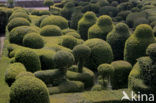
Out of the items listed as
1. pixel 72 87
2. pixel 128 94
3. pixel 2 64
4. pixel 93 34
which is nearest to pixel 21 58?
pixel 2 64

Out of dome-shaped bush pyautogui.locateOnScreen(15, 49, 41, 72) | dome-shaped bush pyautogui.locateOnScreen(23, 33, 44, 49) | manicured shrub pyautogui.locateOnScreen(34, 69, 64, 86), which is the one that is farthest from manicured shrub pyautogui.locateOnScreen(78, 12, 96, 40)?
manicured shrub pyautogui.locateOnScreen(34, 69, 64, 86)

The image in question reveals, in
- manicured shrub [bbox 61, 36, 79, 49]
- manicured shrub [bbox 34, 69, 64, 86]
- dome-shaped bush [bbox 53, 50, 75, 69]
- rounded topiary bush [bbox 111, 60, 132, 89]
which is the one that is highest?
dome-shaped bush [bbox 53, 50, 75, 69]

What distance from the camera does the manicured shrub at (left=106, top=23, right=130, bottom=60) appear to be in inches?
850

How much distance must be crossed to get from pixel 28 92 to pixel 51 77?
5273mm

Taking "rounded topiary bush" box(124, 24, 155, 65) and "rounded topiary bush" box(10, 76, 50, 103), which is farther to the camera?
"rounded topiary bush" box(124, 24, 155, 65)

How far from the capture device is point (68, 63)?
1527 cm

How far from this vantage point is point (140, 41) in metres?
18.8

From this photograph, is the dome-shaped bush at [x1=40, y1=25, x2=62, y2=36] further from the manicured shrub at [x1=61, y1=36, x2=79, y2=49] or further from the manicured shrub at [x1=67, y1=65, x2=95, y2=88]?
the manicured shrub at [x1=67, y1=65, x2=95, y2=88]

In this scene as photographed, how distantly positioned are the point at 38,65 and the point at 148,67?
7.15 metres

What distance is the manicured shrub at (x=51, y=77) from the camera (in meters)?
15.5

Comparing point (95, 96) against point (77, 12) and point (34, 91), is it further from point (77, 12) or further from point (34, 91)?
point (77, 12)

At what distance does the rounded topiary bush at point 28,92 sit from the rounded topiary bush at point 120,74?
8154 millimetres

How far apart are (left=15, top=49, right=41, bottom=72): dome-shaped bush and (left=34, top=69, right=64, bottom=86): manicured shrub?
2.88 ft

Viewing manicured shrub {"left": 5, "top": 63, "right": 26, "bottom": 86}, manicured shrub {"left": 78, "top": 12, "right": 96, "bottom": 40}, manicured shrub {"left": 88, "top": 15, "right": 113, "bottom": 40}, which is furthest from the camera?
manicured shrub {"left": 78, "top": 12, "right": 96, "bottom": 40}
